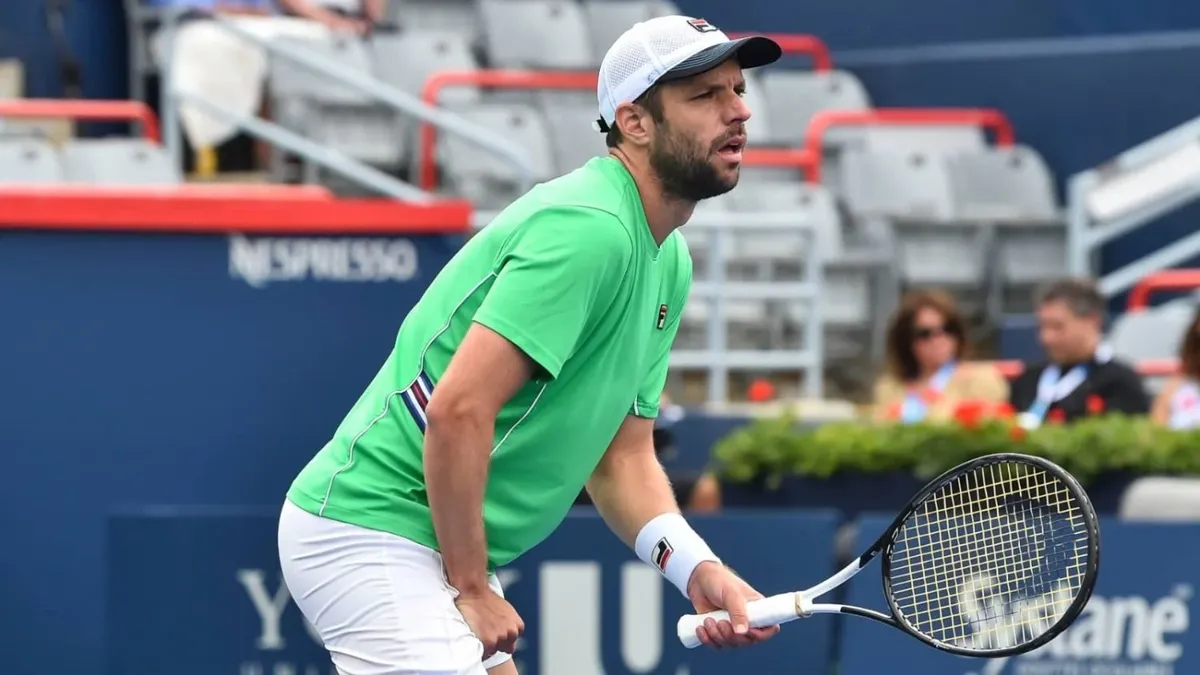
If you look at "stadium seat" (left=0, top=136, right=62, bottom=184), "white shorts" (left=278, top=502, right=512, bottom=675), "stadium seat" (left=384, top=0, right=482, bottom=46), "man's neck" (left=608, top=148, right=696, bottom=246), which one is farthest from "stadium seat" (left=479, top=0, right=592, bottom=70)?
"white shorts" (left=278, top=502, right=512, bottom=675)

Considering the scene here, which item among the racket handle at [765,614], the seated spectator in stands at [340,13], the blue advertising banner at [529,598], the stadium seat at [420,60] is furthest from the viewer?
the seated spectator in stands at [340,13]

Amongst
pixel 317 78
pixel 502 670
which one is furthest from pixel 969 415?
pixel 317 78

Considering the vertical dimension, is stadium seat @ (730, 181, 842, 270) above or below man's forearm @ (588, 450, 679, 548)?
above

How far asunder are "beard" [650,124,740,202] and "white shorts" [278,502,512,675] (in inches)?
30.2

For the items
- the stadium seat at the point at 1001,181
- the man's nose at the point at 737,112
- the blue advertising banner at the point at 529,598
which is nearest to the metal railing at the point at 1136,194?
the stadium seat at the point at 1001,181

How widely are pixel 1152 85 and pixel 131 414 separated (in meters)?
7.94

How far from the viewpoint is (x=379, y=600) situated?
141 inches

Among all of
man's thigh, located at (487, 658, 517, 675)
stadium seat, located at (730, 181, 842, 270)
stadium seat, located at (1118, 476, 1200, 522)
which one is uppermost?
stadium seat, located at (730, 181, 842, 270)

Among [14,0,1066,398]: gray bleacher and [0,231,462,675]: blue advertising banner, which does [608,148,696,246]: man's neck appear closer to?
[0,231,462,675]: blue advertising banner

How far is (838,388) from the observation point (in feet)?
35.2

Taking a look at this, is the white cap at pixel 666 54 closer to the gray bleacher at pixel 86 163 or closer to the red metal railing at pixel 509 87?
the gray bleacher at pixel 86 163

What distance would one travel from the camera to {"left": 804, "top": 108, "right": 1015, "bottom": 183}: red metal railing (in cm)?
1145

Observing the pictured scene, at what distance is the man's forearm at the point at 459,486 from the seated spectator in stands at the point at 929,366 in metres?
4.70

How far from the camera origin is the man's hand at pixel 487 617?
11.6ft
